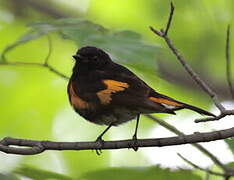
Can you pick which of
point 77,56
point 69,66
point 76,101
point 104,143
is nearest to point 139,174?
point 104,143

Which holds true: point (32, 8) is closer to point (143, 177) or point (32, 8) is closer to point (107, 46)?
point (107, 46)

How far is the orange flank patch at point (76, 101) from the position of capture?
3.00 m

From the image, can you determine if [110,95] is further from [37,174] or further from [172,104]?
[37,174]

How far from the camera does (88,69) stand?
3348 millimetres

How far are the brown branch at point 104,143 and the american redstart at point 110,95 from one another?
0.18 m

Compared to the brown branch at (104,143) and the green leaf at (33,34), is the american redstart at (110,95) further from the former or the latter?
the green leaf at (33,34)

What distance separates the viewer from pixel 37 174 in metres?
2.36

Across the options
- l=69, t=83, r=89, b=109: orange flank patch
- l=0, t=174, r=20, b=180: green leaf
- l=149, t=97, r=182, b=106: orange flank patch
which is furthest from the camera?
l=69, t=83, r=89, b=109: orange flank patch

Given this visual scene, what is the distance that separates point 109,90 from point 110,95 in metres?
0.03

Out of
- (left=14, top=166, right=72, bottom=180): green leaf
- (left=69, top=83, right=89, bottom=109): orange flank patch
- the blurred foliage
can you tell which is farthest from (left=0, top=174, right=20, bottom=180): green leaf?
the blurred foliage

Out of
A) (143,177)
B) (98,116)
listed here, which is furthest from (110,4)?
(143,177)

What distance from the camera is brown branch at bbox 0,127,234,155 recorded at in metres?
2.30

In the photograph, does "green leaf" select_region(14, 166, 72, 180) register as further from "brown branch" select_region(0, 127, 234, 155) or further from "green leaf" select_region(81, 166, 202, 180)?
"green leaf" select_region(81, 166, 202, 180)

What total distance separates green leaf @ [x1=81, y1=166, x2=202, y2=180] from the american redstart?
0.26 meters
